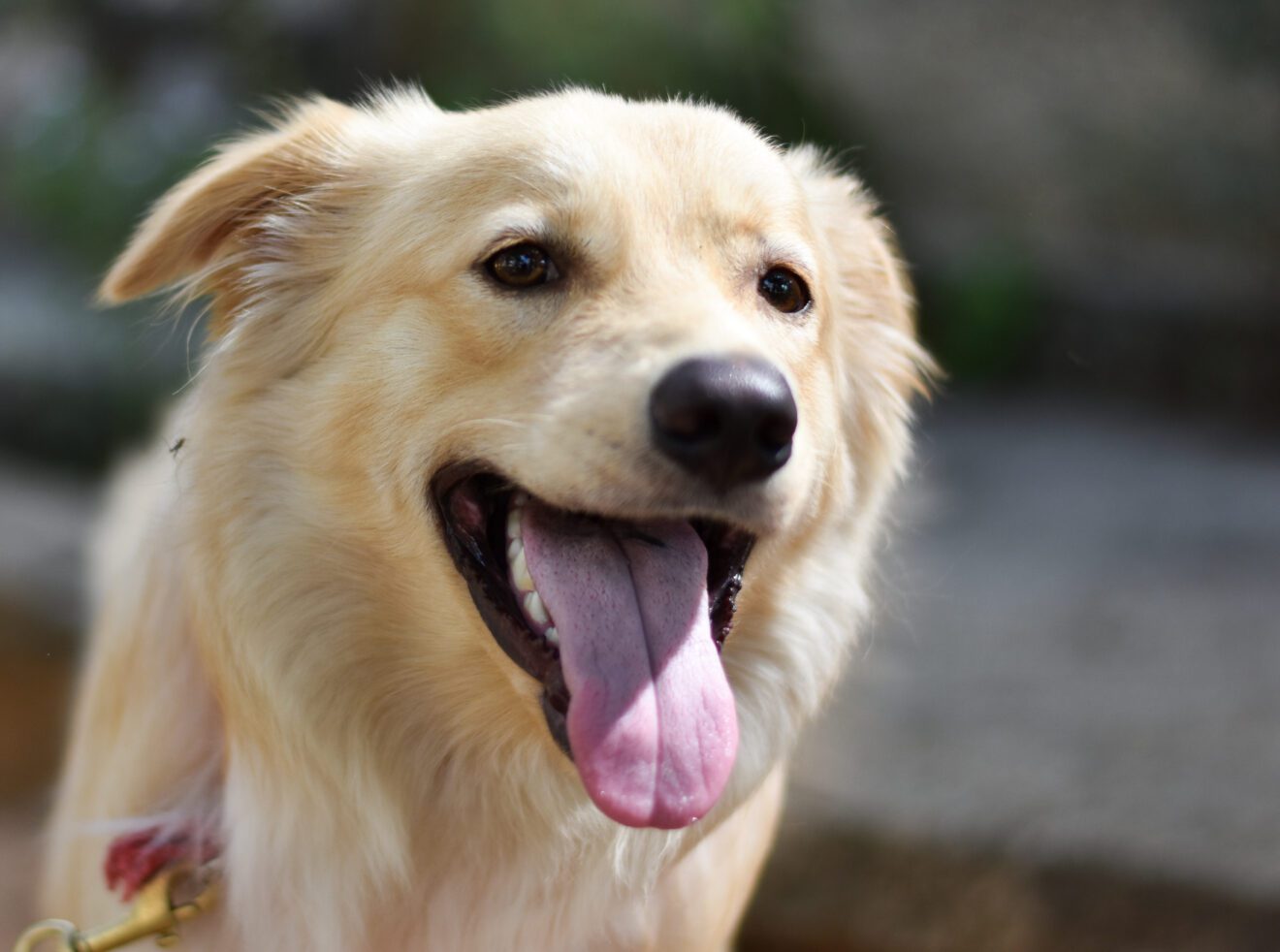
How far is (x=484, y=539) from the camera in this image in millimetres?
2250

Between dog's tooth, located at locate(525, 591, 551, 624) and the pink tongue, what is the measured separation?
25 mm

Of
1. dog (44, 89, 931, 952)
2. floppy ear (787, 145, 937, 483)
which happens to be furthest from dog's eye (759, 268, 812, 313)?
floppy ear (787, 145, 937, 483)

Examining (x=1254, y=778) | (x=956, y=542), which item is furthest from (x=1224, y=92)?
(x=1254, y=778)

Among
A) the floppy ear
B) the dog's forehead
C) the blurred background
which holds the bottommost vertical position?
the blurred background

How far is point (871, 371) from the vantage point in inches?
110

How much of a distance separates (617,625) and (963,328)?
5.41 m

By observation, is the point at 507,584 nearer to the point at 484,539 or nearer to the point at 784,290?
the point at 484,539

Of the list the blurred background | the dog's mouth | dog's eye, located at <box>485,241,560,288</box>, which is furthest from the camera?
the blurred background

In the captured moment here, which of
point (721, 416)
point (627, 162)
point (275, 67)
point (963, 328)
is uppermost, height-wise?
point (627, 162)

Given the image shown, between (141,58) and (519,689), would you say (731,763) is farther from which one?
(141,58)

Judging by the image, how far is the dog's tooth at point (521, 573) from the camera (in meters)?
2.16

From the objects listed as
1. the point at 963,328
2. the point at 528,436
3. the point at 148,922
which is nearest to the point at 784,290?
the point at 528,436

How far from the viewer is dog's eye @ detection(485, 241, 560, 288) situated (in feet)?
7.41

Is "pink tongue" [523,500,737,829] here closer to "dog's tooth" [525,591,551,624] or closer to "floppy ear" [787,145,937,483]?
"dog's tooth" [525,591,551,624]
